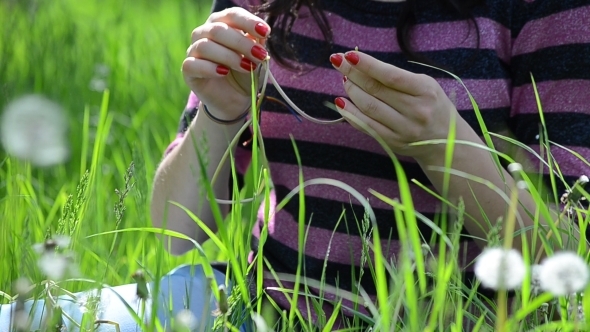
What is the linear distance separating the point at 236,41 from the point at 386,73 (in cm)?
20

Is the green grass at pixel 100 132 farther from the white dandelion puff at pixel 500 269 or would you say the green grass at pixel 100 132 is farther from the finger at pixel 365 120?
the white dandelion puff at pixel 500 269

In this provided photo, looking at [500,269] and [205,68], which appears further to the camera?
[205,68]

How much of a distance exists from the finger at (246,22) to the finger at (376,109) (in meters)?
0.13

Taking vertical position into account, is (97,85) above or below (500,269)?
above

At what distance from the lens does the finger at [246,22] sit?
97cm

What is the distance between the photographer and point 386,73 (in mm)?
886

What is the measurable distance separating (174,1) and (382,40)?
3.17 meters

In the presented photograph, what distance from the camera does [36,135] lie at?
31.9 inches

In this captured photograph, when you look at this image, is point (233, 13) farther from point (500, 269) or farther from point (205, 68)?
point (500, 269)

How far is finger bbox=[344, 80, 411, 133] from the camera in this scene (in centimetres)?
91

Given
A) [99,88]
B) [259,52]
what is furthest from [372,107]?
[99,88]

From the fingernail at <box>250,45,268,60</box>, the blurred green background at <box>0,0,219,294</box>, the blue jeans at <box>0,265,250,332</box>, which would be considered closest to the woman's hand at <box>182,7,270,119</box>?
the fingernail at <box>250,45,268,60</box>

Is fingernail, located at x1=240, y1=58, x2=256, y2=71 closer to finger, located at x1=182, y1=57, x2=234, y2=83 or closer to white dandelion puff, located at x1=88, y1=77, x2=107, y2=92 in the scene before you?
finger, located at x1=182, y1=57, x2=234, y2=83

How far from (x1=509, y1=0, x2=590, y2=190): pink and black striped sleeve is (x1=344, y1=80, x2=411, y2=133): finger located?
22cm
